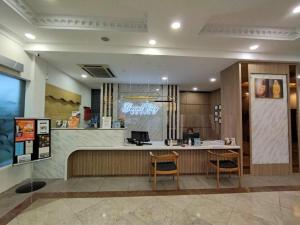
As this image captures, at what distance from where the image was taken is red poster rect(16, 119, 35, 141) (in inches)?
141

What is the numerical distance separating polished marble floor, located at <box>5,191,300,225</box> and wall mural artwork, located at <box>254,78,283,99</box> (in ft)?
8.57

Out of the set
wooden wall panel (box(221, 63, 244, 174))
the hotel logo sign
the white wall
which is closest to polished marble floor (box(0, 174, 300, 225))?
the white wall

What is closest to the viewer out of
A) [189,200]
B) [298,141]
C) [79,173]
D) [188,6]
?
[188,6]

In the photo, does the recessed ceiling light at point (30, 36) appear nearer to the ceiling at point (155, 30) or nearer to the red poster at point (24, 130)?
the ceiling at point (155, 30)

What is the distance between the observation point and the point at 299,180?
4.38m

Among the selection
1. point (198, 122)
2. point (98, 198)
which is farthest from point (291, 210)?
point (198, 122)

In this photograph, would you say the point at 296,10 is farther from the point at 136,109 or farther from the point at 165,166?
the point at 136,109

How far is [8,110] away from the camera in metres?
3.85

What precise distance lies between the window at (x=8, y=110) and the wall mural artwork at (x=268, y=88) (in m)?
6.35

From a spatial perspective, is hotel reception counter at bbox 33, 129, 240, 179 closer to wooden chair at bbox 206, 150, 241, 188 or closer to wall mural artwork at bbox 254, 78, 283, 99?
wooden chair at bbox 206, 150, 241, 188

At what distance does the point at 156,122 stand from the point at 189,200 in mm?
5042

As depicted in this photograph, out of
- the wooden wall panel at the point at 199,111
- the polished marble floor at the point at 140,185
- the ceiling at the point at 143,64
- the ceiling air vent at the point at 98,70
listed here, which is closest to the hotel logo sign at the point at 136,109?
the ceiling at the point at 143,64

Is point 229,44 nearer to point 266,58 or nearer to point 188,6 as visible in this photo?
point 266,58

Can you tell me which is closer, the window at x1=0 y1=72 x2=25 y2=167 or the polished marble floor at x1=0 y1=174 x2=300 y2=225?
the polished marble floor at x1=0 y1=174 x2=300 y2=225
